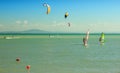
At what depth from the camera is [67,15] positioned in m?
19.5

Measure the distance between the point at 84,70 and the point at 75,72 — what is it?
91cm

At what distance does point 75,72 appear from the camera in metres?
22.8

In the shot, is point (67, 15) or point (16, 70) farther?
point (16, 70)

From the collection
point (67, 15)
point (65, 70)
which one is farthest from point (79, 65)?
point (67, 15)

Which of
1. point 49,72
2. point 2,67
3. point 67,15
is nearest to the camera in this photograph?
point 67,15

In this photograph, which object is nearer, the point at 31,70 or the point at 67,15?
the point at 67,15

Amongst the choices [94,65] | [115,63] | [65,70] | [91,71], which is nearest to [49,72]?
[65,70]

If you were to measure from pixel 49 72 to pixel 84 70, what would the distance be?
8.05ft

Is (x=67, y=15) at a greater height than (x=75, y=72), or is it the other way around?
(x=67, y=15)

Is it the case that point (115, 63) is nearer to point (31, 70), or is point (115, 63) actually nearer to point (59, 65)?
point (59, 65)

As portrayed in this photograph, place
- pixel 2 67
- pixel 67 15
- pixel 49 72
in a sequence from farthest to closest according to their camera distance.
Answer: pixel 2 67, pixel 49 72, pixel 67 15

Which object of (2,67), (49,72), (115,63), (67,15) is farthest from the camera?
(115,63)

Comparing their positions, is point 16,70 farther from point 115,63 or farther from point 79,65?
point 115,63

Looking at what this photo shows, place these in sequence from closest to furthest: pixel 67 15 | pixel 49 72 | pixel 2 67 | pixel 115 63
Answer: pixel 67 15 → pixel 49 72 → pixel 2 67 → pixel 115 63
